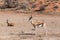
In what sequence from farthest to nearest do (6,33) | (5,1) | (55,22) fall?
(5,1) → (55,22) → (6,33)

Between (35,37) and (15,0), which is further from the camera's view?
(15,0)

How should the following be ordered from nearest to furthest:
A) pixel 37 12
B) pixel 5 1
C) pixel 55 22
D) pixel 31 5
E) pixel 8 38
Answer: pixel 8 38, pixel 55 22, pixel 37 12, pixel 31 5, pixel 5 1

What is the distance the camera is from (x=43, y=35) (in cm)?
1628

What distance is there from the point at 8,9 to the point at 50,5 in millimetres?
4722

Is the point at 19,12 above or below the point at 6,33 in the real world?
below

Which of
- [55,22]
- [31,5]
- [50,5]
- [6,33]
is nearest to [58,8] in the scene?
[50,5]

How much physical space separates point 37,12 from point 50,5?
7.94ft

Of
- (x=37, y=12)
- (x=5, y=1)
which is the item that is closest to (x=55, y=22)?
(x=37, y=12)

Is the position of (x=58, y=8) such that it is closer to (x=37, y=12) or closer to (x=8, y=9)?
(x=37, y=12)

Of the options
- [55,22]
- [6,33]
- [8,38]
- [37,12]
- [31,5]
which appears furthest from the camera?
[31,5]

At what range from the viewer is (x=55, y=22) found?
22547 millimetres

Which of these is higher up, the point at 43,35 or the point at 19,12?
the point at 43,35

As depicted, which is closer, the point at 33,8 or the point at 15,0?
the point at 33,8

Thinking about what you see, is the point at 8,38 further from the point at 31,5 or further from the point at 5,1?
the point at 5,1
